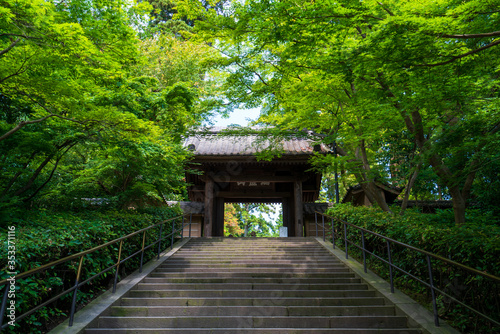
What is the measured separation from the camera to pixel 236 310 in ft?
12.3

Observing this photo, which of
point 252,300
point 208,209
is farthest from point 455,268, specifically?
point 208,209

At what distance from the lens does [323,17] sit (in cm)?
352

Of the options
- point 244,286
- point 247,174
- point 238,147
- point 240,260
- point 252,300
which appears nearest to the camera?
point 252,300

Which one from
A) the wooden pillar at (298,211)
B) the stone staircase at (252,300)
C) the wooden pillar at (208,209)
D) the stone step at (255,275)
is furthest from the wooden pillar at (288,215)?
the stone step at (255,275)

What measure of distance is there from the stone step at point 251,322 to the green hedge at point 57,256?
646 millimetres

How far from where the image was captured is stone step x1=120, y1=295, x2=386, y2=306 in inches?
157

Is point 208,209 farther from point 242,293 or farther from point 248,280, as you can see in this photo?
point 242,293

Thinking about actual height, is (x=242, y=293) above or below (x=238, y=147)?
below

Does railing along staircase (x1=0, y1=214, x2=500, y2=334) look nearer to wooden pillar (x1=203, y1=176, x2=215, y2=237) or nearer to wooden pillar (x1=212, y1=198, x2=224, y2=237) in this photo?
wooden pillar (x1=203, y1=176, x2=215, y2=237)

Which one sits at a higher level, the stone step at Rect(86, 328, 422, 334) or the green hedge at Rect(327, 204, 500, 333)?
the green hedge at Rect(327, 204, 500, 333)

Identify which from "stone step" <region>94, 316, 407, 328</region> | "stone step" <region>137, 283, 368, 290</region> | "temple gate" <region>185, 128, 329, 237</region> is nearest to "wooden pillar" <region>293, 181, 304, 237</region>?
"temple gate" <region>185, 128, 329, 237</region>

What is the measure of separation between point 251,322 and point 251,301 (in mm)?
541

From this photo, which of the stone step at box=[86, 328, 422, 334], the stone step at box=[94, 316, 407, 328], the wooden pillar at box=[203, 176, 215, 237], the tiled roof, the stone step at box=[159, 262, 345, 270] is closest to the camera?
the stone step at box=[86, 328, 422, 334]

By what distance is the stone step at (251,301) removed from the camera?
3990mm
